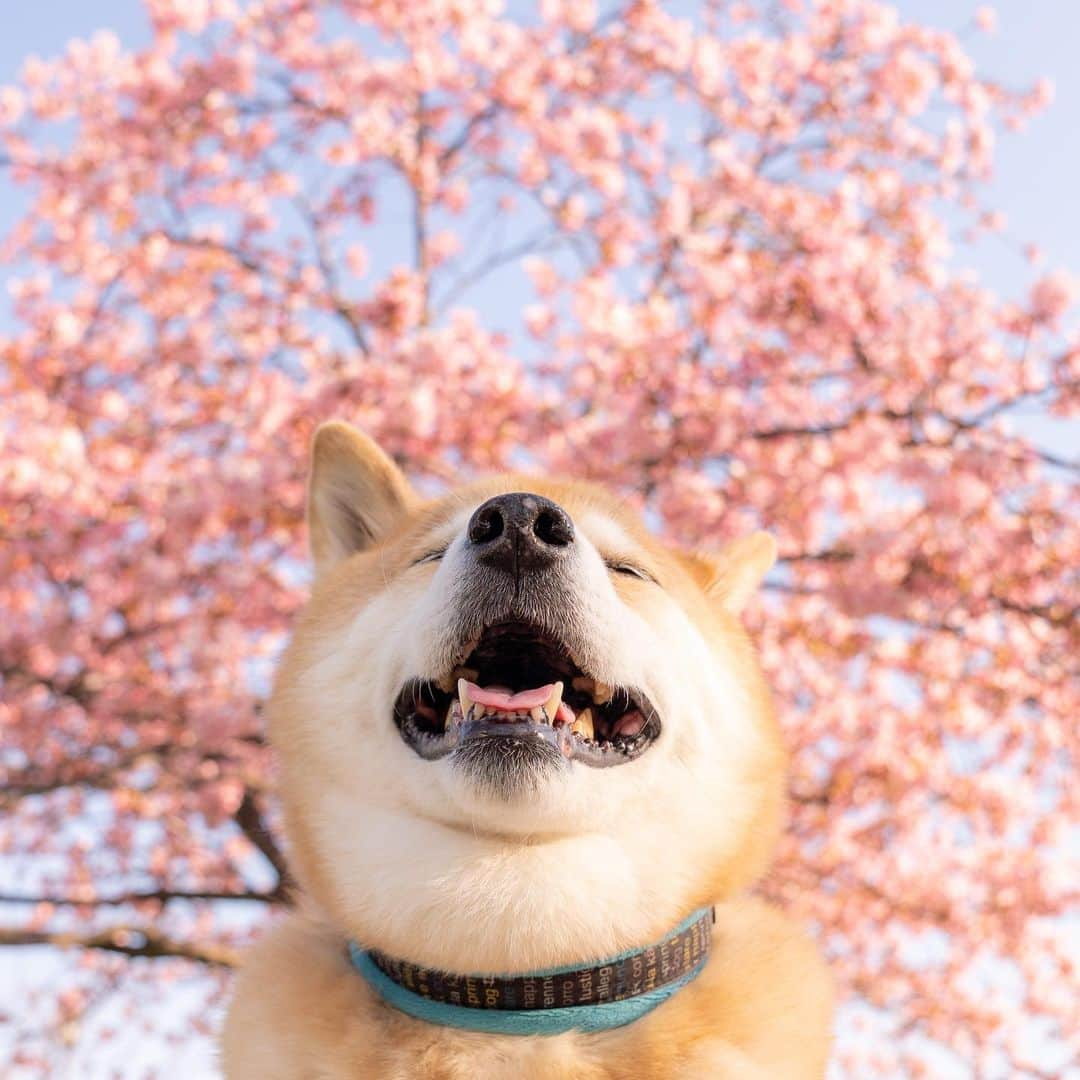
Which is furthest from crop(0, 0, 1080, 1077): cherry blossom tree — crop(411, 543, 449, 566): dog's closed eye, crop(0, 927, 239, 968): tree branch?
crop(411, 543, 449, 566): dog's closed eye

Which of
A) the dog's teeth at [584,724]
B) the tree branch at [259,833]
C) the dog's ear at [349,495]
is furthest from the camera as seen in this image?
the tree branch at [259,833]

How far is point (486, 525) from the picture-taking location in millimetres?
2170

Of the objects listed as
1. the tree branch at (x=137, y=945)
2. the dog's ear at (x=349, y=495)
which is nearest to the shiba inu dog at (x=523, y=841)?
the dog's ear at (x=349, y=495)

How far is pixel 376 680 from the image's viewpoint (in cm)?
223

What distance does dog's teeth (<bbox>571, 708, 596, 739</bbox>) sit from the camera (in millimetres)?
2107

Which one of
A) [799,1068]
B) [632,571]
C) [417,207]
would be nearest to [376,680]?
[632,571]

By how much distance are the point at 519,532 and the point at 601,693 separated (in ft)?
1.24

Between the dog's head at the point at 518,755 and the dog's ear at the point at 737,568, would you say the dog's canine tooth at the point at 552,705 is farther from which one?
the dog's ear at the point at 737,568

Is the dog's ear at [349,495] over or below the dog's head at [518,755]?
over

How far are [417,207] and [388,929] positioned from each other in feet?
28.7

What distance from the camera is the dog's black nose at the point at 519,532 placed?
7.02 feet

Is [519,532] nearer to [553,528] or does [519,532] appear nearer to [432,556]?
[553,528]

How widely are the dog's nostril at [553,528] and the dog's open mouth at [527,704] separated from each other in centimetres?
19

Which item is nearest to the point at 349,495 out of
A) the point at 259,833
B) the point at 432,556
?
the point at 432,556
